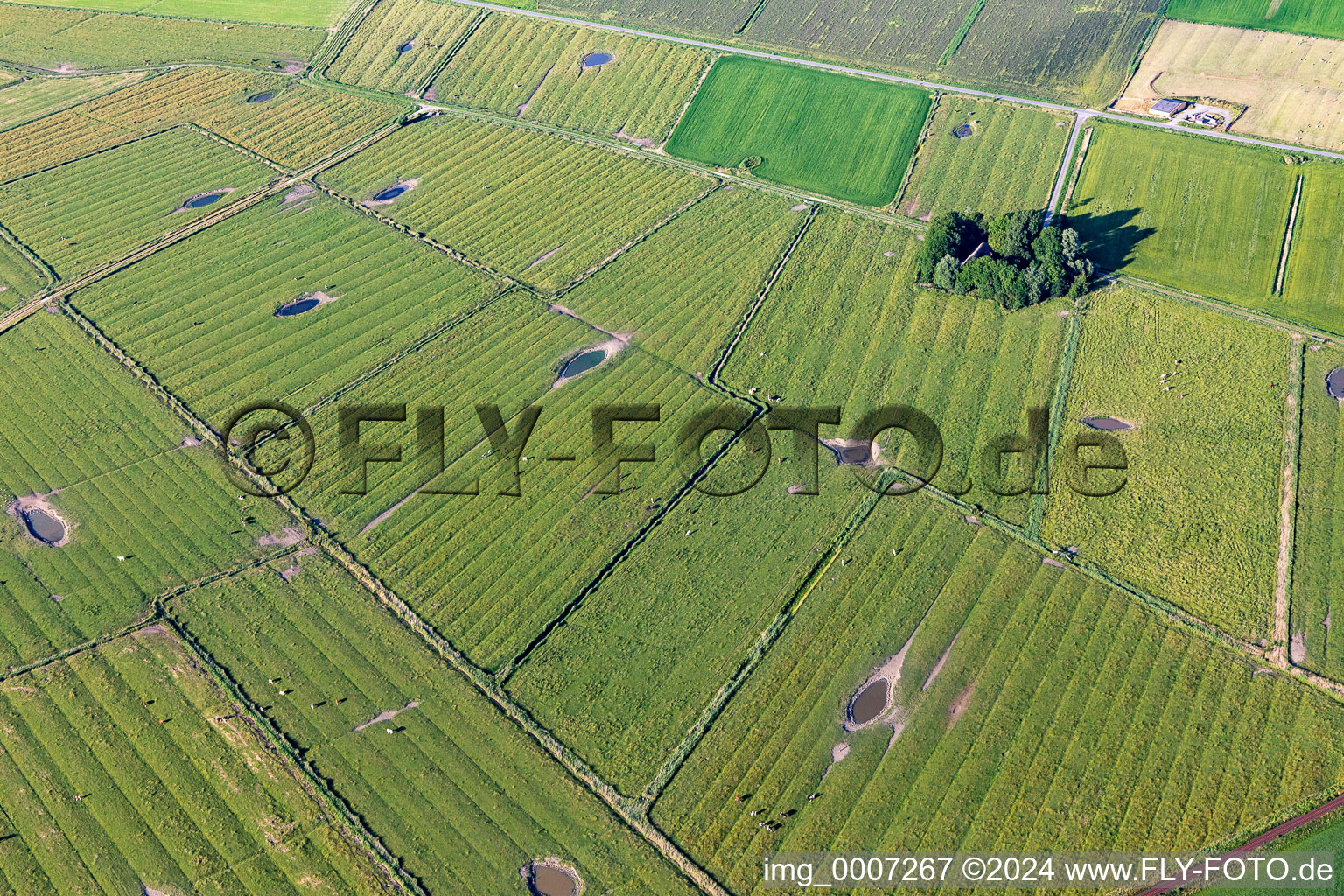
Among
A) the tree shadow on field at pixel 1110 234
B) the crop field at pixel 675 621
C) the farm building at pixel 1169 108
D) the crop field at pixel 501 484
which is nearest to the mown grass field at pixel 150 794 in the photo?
the crop field at pixel 501 484

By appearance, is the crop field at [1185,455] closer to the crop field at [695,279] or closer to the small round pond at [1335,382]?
the small round pond at [1335,382]

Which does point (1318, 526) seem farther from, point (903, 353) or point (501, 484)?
point (501, 484)

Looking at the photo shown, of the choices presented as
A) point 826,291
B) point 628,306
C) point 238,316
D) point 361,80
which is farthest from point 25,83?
point 826,291

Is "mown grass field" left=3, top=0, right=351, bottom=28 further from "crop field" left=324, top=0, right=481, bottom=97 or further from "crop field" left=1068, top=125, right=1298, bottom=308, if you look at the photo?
"crop field" left=1068, top=125, right=1298, bottom=308

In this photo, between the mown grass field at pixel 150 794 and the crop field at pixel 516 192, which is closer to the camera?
the mown grass field at pixel 150 794

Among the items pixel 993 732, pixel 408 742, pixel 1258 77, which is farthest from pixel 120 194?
pixel 1258 77

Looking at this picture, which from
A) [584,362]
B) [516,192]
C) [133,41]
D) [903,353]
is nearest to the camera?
[903,353]

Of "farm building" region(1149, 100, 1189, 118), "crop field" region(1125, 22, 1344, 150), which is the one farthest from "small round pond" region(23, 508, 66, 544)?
"crop field" region(1125, 22, 1344, 150)
